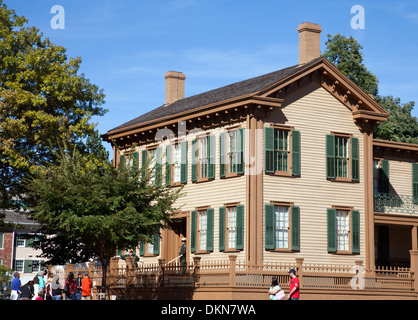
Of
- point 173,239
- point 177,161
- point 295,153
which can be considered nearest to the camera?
point 295,153

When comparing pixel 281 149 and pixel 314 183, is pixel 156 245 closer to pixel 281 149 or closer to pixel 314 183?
pixel 281 149

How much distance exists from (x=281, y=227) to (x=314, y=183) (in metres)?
2.75

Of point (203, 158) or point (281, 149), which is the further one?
point (203, 158)

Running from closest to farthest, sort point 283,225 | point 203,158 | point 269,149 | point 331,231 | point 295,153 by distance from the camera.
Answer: point 269,149 → point 283,225 → point 295,153 → point 331,231 → point 203,158

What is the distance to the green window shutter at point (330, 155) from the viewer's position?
1309 inches

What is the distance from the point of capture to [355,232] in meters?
33.3

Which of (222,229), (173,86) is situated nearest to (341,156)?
(222,229)

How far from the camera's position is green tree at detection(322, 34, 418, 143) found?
5500 centimetres

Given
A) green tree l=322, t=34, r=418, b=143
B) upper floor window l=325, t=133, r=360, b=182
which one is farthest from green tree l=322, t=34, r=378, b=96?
upper floor window l=325, t=133, r=360, b=182

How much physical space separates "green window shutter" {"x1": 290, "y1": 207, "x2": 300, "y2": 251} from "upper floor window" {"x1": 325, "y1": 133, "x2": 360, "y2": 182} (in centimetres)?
297

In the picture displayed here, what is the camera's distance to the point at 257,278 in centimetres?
2880

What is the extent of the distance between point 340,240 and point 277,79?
26.2 feet

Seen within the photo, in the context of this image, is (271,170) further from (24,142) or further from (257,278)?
(24,142)

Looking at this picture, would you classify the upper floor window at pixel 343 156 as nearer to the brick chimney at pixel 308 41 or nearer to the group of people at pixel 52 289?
the brick chimney at pixel 308 41
